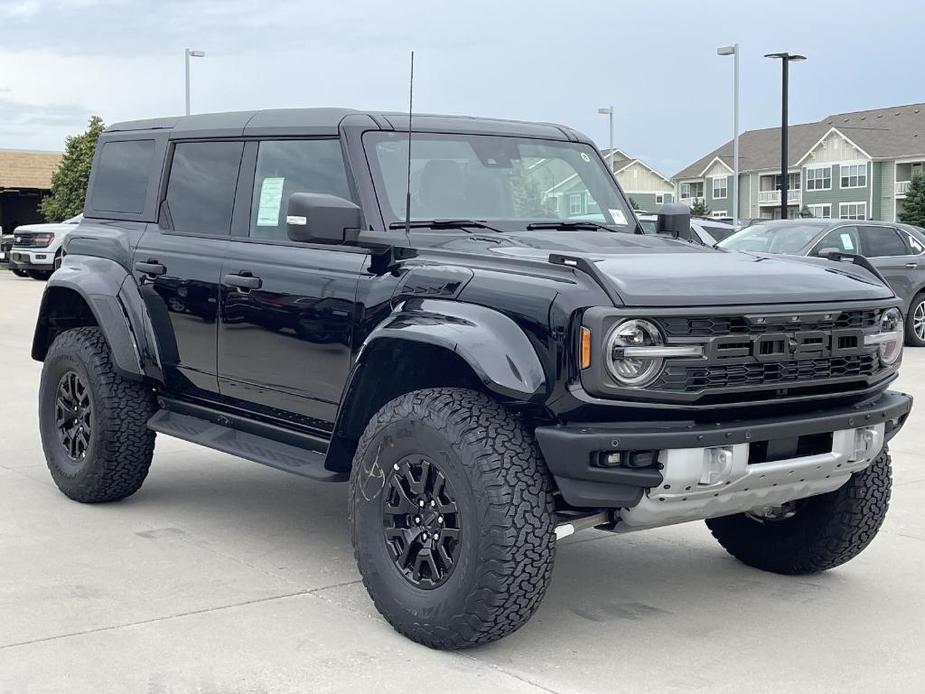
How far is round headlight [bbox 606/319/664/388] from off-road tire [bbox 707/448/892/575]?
1373mm

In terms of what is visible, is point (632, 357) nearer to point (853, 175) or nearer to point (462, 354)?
point (462, 354)

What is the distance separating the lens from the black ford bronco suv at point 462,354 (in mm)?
4211

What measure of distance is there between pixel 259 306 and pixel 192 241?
2.45 feet

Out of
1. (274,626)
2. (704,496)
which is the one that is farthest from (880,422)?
(274,626)

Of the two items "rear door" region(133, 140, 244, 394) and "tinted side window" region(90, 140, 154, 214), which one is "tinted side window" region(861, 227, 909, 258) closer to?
"tinted side window" region(90, 140, 154, 214)

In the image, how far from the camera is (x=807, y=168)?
77688 mm

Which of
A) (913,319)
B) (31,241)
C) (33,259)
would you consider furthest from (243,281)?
(31,241)

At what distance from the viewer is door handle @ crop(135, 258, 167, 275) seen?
241 inches

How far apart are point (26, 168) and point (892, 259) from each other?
4288 cm

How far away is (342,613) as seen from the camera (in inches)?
190

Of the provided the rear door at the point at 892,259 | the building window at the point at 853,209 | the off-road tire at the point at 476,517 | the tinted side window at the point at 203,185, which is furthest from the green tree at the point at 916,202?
the off-road tire at the point at 476,517

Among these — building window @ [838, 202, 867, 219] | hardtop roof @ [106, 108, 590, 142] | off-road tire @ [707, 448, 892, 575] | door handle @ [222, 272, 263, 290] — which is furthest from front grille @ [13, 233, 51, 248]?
building window @ [838, 202, 867, 219]

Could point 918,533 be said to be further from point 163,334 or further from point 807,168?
point 807,168

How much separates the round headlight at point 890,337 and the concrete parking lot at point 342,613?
3.24 ft
